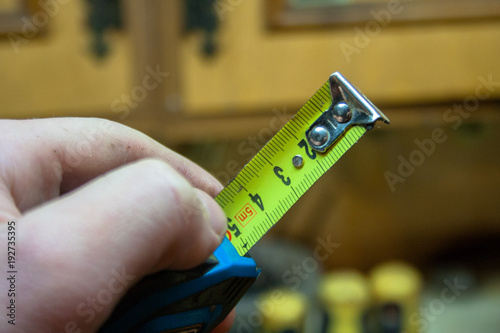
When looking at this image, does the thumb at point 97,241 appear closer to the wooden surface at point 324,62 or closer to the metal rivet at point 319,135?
the metal rivet at point 319,135

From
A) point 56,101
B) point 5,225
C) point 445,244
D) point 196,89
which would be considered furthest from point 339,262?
point 5,225

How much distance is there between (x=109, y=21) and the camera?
25.8 inches

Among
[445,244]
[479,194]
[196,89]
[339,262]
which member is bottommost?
[339,262]

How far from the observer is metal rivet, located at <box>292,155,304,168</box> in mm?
362

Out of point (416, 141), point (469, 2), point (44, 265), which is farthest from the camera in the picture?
point (416, 141)

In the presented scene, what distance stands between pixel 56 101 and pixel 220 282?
454mm

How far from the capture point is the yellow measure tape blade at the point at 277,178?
36 centimetres

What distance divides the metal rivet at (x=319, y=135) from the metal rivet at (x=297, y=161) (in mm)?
16

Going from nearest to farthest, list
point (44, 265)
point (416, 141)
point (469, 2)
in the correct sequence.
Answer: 1. point (44, 265)
2. point (469, 2)
3. point (416, 141)

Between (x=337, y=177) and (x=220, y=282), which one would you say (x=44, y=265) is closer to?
(x=220, y=282)

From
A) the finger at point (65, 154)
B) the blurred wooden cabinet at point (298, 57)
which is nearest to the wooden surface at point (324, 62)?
the blurred wooden cabinet at point (298, 57)

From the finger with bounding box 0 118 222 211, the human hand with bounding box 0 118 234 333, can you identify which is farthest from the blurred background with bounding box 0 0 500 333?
the human hand with bounding box 0 118 234 333

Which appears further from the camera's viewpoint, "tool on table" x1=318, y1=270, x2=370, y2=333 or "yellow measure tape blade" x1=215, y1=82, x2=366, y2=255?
"tool on table" x1=318, y1=270, x2=370, y2=333

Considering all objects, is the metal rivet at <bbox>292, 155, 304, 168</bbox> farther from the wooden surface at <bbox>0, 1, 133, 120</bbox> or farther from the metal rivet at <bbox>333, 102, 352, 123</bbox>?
the wooden surface at <bbox>0, 1, 133, 120</bbox>
